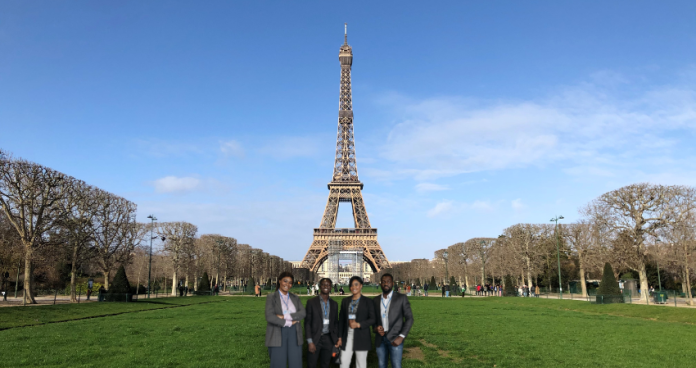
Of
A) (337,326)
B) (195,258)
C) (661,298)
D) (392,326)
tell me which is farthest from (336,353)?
(195,258)

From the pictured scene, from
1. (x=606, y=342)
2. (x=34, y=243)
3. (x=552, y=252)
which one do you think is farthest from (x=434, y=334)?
(x=552, y=252)

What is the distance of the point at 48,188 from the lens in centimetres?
2758

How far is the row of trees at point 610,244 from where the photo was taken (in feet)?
102

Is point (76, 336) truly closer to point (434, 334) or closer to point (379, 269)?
point (434, 334)

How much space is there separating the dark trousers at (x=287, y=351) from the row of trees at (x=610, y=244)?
3011cm

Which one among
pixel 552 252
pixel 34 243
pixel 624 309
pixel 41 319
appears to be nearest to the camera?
pixel 41 319

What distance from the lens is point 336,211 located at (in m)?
75.6

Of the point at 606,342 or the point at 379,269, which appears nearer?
the point at 606,342

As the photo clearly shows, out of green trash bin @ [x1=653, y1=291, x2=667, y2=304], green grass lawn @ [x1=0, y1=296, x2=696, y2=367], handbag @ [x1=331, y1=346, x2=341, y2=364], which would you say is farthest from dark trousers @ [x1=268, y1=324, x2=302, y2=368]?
green trash bin @ [x1=653, y1=291, x2=667, y2=304]

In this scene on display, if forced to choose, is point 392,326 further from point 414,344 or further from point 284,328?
point 414,344

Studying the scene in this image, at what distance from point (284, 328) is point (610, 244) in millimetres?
34214

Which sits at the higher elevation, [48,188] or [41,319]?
[48,188]

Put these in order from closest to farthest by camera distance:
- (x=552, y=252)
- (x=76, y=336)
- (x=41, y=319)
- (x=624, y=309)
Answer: (x=76, y=336) → (x=41, y=319) → (x=624, y=309) → (x=552, y=252)

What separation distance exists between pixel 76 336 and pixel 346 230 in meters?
62.0
